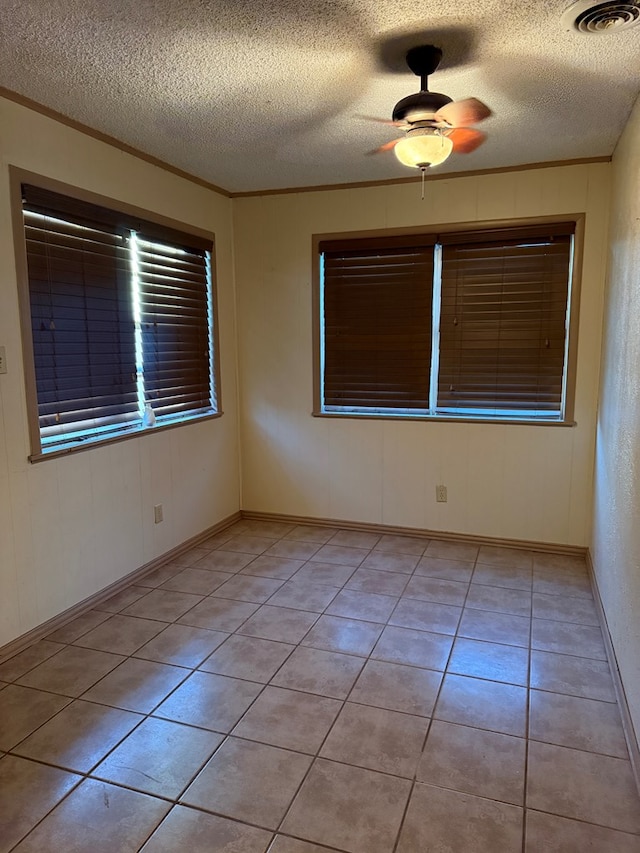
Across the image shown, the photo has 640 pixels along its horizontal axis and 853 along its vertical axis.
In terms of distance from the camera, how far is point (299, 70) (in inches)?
87.7

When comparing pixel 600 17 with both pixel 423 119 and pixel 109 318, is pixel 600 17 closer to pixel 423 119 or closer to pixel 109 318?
pixel 423 119

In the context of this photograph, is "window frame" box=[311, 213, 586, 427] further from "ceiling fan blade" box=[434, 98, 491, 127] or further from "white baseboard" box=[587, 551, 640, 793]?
"white baseboard" box=[587, 551, 640, 793]

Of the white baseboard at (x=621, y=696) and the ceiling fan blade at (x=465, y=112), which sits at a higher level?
the ceiling fan blade at (x=465, y=112)

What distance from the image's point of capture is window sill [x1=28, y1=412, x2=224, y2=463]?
2664 millimetres

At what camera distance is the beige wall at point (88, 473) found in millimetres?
2467

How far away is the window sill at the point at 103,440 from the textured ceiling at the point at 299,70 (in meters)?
1.55

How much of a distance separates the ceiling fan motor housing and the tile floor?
2.24m

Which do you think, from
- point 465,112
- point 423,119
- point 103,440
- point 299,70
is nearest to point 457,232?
point 465,112

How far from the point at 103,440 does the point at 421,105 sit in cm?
219

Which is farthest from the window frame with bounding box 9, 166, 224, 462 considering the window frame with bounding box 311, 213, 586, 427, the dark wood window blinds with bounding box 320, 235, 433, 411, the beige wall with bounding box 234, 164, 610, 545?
the dark wood window blinds with bounding box 320, 235, 433, 411

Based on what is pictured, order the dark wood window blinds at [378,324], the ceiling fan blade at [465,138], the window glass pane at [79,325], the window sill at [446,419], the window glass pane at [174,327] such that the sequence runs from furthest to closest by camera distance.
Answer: the dark wood window blinds at [378,324] → the window sill at [446,419] → the window glass pane at [174,327] → the ceiling fan blade at [465,138] → the window glass pane at [79,325]

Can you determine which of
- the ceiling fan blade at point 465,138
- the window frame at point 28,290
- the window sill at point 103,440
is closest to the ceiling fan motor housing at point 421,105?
the ceiling fan blade at point 465,138

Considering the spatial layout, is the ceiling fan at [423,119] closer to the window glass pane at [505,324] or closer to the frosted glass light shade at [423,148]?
the frosted glass light shade at [423,148]

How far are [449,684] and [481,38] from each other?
7.96 ft
